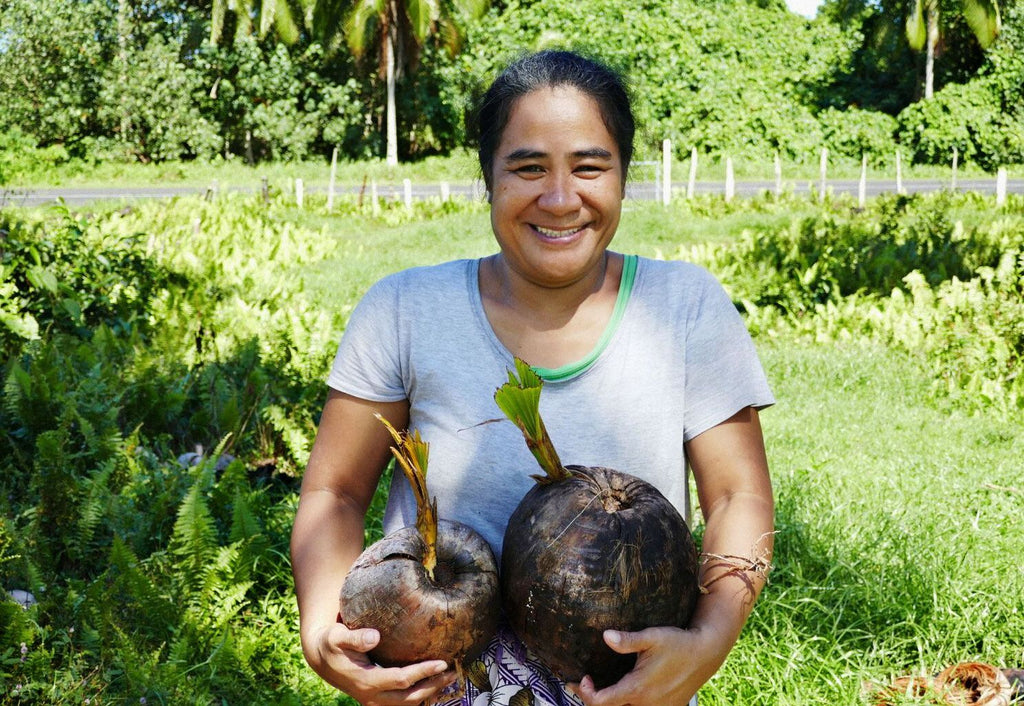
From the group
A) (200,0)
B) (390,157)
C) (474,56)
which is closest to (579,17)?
(474,56)

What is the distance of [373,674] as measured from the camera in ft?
4.81

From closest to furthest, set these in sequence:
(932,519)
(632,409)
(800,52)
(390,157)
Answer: (632,409), (932,519), (390,157), (800,52)

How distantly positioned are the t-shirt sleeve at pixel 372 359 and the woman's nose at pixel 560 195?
37cm

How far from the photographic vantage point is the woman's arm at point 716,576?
4.60 ft

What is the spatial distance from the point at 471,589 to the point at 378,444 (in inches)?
20.9

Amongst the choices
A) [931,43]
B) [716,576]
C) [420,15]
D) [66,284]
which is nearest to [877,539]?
[716,576]

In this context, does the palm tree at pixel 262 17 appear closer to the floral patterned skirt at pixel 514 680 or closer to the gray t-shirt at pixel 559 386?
the gray t-shirt at pixel 559 386

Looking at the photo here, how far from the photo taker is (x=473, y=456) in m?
1.80

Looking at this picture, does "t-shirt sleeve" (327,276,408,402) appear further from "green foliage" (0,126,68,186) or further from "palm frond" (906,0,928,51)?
"palm frond" (906,0,928,51)

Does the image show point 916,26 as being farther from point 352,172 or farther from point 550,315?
point 550,315

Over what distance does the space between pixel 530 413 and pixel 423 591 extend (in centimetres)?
30

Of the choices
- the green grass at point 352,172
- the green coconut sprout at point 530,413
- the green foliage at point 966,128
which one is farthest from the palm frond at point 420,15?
the green coconut sprout at point 530,413

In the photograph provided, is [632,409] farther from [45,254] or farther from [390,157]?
[390,157]

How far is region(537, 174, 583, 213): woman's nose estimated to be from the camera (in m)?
1.76
